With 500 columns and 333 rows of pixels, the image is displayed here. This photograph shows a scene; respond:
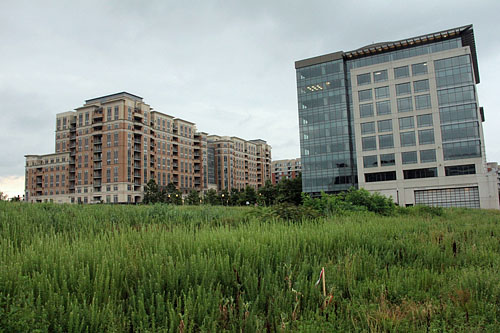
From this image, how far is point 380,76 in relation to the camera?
60312 mm

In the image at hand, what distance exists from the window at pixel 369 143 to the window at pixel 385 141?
869mm

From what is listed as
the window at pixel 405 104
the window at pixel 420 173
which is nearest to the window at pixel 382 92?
the window at pixel 405 104

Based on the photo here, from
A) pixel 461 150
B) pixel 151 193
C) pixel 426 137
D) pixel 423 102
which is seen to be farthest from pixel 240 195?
pixel 461 150

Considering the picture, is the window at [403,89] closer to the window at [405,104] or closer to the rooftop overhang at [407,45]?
the window at [405,104]

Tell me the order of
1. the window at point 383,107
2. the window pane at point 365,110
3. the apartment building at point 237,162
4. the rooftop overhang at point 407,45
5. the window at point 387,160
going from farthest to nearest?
the apartment building at point 237,162
the window pane at point 365,110
the window at point 383,107
the window at point 387,160
the rooftop overhang at point 407,45

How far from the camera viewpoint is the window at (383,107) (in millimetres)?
58938

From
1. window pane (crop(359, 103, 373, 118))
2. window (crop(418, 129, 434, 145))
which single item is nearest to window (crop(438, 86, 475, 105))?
window (crop(418, 129, 434, 145))

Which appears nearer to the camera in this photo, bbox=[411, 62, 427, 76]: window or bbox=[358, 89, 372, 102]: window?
bbox=[411, 62, 427, 76]: window

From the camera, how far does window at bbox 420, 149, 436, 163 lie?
54.7 meters

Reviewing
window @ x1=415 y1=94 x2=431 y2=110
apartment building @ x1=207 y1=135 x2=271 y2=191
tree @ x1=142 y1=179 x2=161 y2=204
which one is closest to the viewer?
window @ x1=415 y1=94 x2=431 y2=110

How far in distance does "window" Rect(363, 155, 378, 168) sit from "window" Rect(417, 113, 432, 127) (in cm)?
926

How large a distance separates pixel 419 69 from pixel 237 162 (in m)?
92.7

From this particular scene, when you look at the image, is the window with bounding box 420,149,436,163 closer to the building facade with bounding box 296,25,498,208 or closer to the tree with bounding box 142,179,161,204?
the building facade with bounding box 296,25,498,208

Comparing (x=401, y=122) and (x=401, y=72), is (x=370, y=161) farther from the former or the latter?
(x=401, y=72)
